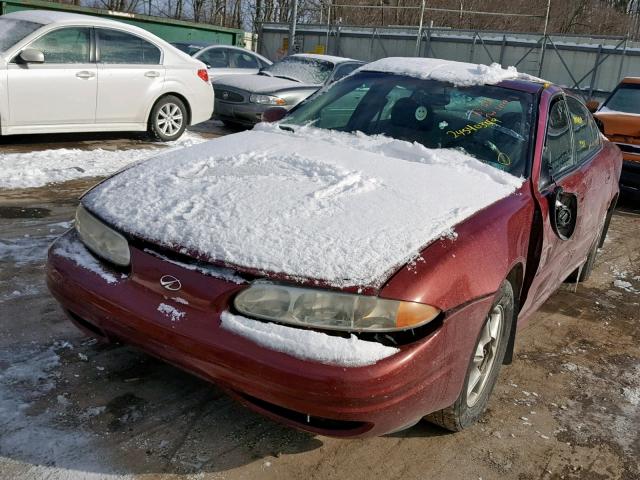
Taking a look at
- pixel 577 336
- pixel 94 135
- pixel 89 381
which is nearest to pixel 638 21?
pixel 94 135

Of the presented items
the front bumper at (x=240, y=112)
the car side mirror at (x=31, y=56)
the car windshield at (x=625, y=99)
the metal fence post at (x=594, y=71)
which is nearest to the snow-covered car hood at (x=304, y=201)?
the car side mirror at (x=31, y=56)

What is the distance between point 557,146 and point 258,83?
811cm

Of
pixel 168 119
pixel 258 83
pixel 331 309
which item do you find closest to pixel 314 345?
pixel 331 309

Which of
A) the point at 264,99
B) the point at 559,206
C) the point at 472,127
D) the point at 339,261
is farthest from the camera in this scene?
the point at 264,99

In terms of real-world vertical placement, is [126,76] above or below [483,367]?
above

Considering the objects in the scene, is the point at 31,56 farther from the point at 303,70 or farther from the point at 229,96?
the point at 303,70

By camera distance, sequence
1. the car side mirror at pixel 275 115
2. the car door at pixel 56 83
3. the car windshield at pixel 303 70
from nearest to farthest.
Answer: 1. the car side mirror at pixel 275 115
2. the car door at pixel 56 83
3. the car windshield at pixel 303 70

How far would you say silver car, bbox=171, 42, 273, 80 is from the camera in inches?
505

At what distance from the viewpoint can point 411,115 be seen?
3920 millimetres

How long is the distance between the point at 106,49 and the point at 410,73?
221 inches

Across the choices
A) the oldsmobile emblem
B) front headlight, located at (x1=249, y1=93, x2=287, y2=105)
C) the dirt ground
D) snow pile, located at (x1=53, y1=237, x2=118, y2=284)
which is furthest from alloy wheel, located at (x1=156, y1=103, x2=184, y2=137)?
the oldsmobile emblem

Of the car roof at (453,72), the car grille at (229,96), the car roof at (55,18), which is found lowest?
the car grille at (229,96)

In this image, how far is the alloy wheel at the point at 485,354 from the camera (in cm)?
288

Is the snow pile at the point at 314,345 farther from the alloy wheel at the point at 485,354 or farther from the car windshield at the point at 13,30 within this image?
the car windshield at the point at 13,30
